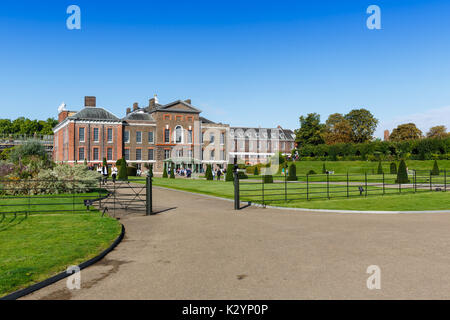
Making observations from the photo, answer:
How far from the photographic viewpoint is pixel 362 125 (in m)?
88.2

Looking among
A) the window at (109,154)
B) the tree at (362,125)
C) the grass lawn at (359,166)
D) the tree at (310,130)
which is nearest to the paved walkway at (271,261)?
the grass lawn at (359,166)

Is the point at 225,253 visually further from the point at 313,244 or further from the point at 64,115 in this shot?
the point at 64,115

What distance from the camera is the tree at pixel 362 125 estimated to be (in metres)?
88.0

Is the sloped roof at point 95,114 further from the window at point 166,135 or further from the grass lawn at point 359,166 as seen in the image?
the grass lawn at point 359,166

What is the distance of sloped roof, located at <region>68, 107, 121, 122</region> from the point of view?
67.2m

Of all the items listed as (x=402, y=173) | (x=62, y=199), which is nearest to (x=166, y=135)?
(x=402, y=173)

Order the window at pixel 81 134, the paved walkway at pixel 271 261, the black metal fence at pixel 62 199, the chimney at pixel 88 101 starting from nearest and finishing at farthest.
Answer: the paved walkway at pixel 271 261, the black metal fence at pixel 62 199, the window at pixel 81 134, the chimney at pixel 88 101

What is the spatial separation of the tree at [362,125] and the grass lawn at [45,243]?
275ft

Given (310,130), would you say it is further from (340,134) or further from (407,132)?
(407,132)

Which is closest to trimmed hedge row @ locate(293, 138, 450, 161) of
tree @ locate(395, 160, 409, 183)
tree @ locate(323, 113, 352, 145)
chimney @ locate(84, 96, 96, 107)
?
tree @ locate(323, 113, 352, 145)

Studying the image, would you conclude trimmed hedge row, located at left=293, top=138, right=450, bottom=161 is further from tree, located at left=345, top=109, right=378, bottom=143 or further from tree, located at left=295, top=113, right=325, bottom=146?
tree, located at left=345, top=109, right=378, bottom=143

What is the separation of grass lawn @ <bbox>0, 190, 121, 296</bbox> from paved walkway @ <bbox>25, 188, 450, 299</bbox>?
45 cm

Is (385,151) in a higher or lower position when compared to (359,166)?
higher

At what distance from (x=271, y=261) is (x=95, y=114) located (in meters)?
67.2
